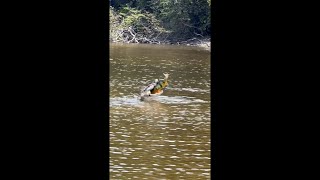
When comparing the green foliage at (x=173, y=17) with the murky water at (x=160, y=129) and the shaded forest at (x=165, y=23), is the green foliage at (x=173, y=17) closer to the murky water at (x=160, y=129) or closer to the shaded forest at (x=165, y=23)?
the shaded forest at (x=165, y=23)

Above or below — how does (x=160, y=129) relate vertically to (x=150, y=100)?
below

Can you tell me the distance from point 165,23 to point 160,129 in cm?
4463

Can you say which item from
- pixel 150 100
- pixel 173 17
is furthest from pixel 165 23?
pixel 150 100

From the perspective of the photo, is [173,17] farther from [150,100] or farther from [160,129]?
[160,129]

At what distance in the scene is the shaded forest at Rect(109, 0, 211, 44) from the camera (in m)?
→ 54.6

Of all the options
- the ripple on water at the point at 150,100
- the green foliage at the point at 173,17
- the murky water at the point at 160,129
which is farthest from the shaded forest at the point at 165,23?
the ripple on water at the point at 150,100

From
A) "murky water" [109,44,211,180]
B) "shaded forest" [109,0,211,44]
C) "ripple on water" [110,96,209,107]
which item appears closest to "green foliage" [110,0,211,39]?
"shaded forest" [109,0,211,44]

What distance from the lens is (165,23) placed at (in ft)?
187

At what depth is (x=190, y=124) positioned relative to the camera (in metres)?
13.7

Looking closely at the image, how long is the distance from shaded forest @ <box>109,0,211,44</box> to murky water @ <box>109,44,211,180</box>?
30.7 m

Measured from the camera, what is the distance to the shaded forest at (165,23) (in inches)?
2148
